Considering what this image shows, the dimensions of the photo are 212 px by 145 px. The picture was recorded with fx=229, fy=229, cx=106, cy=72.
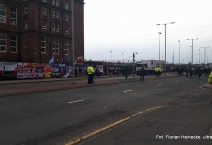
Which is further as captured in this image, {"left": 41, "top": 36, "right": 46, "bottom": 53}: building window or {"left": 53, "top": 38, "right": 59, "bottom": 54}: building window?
{"left": 53, "top": 38, "right": 59, "bottom": 54}: building window

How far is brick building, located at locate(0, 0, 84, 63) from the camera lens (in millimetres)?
39562

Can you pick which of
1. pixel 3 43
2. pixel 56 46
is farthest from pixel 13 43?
pixel 56 46

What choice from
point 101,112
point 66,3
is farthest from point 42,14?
point 101,112

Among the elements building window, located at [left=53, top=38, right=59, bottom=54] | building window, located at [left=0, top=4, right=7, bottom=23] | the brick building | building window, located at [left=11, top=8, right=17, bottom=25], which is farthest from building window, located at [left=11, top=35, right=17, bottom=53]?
building window, located at [left=53, top=38, right=59, bottom=54]

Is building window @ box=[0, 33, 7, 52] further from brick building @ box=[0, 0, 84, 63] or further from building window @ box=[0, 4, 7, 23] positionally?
building window @ box=[0, 4, 7, 23]

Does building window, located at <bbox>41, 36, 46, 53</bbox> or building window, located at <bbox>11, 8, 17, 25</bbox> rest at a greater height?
building window, located at <bbox>11, 8, 17, 25</bbox>

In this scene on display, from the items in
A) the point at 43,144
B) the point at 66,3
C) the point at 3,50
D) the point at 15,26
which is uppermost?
the point at 66,3

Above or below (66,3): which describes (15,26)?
below

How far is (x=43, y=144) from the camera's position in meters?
5.44

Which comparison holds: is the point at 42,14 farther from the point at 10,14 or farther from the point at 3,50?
the point at 3,50

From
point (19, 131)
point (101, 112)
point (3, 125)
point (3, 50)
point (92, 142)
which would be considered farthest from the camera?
point (3, 50)

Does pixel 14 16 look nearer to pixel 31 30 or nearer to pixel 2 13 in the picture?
pixel 2 13

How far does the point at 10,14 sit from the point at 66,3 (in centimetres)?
1401

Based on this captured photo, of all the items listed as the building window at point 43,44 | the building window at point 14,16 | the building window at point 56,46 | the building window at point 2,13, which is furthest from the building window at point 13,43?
the building window at point 56,46
